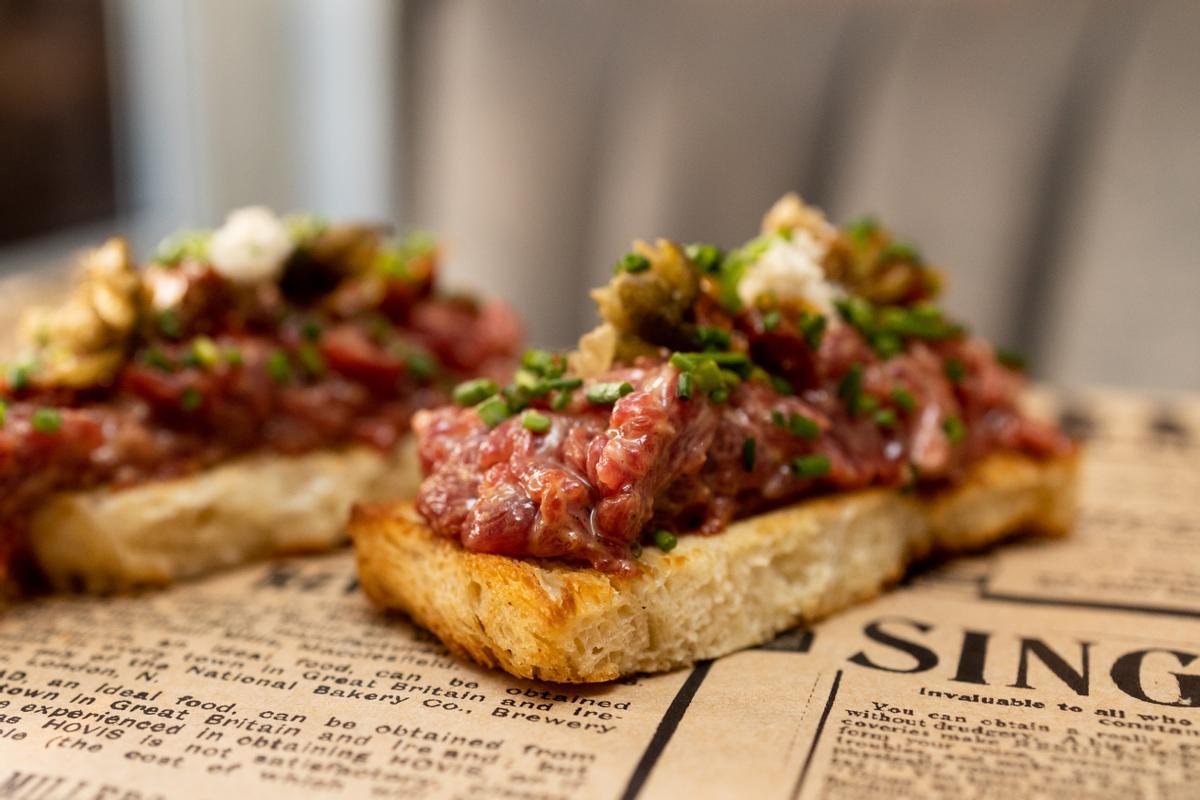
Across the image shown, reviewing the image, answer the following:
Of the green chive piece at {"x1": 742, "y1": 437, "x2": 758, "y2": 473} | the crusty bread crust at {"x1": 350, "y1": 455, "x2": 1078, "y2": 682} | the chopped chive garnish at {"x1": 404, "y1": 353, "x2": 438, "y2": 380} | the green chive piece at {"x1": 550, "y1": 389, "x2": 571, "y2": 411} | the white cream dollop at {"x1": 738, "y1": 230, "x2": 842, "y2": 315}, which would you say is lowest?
the crusty bread crust at {"x1": 350, "y1": 455, "x2": 1078, "y2": 682}

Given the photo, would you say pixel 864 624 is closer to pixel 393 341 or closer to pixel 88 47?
pixel 393 341

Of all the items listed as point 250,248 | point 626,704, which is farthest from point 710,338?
point 250,248

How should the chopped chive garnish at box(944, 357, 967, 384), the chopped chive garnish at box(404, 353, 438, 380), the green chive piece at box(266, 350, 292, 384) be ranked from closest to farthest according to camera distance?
the chopped chive garnish at box(944, 357, 967, 384), the green chive piece at box(266, 350, 292, 384), the chopped chive garnish at box(404, 353, 438, 380)

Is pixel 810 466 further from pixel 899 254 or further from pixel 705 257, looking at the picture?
pixel 899 254

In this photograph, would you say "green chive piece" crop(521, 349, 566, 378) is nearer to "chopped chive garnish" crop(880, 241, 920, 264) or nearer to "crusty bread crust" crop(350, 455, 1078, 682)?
"crusty bread crust" crop(350, 455, 1078, 682)

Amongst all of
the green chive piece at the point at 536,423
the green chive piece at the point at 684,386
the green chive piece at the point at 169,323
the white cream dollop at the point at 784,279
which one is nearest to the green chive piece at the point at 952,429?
the white cream dollop at the point at 784,279

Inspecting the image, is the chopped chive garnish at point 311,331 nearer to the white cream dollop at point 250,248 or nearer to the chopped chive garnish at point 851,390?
the white cream dollop at point 250,248

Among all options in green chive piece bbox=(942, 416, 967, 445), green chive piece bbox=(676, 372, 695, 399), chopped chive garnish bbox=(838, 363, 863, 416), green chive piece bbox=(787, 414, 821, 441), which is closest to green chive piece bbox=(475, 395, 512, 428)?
green chive piece bbox=(676, 372, 695, 399)
